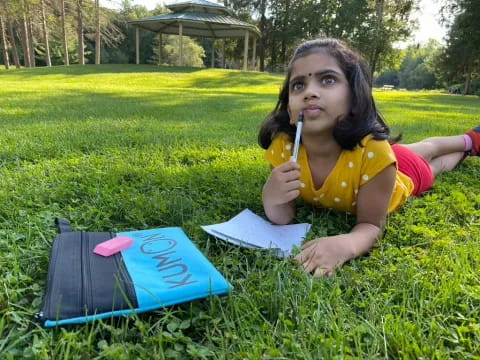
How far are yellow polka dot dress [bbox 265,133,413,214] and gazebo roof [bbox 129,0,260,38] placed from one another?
67.1 feet

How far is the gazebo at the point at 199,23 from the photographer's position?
68.5ft

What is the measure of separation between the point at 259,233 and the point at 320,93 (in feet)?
2.13

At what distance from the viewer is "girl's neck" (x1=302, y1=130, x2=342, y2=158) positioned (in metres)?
1.75

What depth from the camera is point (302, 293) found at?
113cm

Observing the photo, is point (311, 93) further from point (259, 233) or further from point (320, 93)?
point (259, 233)

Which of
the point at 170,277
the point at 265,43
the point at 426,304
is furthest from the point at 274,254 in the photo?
the point at 265,43

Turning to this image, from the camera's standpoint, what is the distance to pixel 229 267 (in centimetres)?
137

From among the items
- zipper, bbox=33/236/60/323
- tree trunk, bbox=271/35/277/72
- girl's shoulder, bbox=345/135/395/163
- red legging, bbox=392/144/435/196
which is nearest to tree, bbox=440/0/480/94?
tree trunk, bbox=271/35/277/72

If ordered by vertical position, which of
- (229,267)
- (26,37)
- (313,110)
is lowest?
(229,267)

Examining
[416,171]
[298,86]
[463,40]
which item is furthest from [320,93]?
[463,40]

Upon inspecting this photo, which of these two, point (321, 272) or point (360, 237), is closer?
point (321, 272)

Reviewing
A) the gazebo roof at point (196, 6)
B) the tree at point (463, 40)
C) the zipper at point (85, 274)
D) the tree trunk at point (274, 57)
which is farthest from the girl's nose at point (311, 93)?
the tree trunk at point (274, 57)

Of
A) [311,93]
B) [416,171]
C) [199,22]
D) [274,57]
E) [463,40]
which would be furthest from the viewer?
[274,57]

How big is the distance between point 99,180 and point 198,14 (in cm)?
2176
